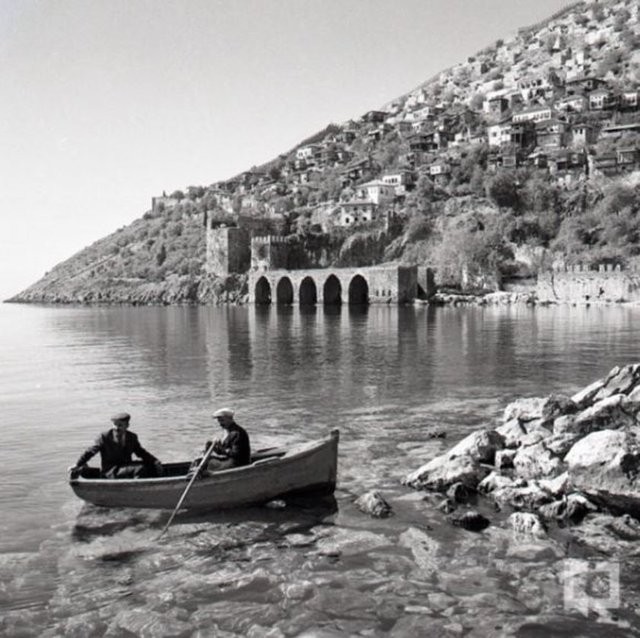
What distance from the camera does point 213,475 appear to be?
12.2m

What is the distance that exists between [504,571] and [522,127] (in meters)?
132

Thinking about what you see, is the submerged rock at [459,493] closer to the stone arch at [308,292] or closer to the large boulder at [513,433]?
the large boulder at [513,433]

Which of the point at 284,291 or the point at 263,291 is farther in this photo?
the point at 263,291

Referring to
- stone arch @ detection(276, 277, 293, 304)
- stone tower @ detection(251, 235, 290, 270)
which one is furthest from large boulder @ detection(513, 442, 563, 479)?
stone tower @ detection(251, 235, 290, 270)

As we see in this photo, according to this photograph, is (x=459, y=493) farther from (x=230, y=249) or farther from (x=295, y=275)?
(x=230, y=249)

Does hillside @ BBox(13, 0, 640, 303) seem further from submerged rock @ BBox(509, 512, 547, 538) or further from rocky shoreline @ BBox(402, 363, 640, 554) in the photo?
submerged rock @ BBox(509, 512, 547, 538)

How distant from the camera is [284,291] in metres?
109

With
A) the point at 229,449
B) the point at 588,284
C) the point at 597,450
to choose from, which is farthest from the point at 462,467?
the point at 588,284

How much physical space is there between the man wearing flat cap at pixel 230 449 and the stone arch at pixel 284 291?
94.8 meters

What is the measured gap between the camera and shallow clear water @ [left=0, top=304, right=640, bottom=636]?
8.75 metres

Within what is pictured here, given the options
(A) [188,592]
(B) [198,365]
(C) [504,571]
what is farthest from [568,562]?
(B) [198,365]

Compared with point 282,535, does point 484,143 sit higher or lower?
higher

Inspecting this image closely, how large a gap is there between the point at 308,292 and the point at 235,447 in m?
93.8

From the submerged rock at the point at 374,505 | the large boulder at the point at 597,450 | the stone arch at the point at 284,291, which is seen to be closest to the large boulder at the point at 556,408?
the large boulder at the point at 597,450
